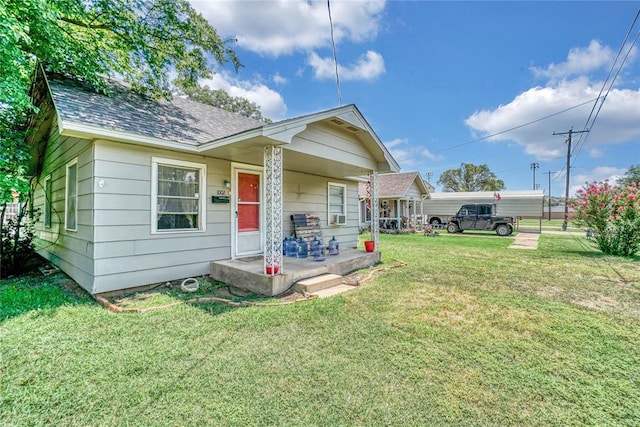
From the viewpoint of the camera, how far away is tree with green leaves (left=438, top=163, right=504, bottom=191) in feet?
152

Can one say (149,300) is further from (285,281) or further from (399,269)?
(399,269)

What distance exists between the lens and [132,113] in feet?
16.7

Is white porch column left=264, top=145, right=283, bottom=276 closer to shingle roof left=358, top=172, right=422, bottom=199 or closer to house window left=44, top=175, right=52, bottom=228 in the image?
house window left=44, top=175, right=52, bottom=228

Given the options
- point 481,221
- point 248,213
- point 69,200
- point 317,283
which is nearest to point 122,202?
point 69,200

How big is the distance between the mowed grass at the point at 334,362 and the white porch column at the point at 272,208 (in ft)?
2.92

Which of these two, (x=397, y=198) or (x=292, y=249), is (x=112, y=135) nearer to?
(x=292, y=249)

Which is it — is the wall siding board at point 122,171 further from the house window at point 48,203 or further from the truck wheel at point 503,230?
the truck wheel at point 503,230

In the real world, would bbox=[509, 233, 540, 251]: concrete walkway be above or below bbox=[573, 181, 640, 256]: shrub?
below

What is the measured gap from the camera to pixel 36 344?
2738 millimetres

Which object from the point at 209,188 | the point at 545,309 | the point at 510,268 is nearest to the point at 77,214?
the point at 209,188

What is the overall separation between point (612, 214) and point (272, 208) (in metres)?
10.3

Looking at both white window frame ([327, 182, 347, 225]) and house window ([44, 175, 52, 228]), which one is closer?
house window ([44, 175, 52, 228])

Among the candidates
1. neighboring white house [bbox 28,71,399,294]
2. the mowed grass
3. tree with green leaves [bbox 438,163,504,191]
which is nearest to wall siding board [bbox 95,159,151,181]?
neighboring white house [bbox 28,71,399,294]

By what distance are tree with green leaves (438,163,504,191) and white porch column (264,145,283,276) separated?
49813 mm
